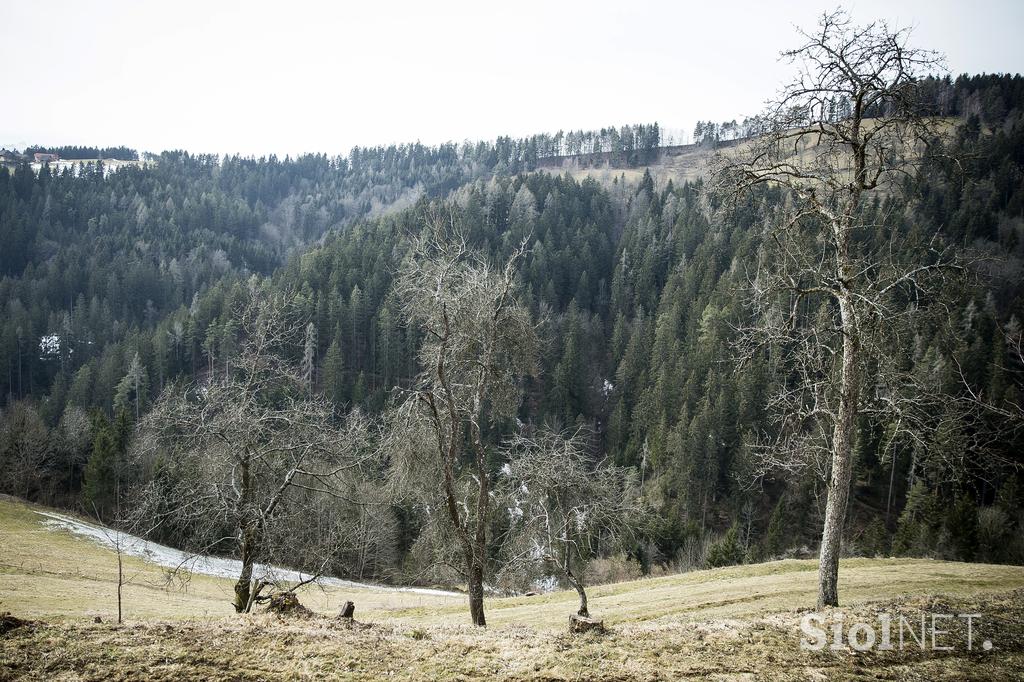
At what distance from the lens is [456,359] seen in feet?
43.4

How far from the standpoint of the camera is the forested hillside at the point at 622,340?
14148mm

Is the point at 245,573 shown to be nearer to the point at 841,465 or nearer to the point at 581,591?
the point at 581,591

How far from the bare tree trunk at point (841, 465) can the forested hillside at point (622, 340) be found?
29.5 inches

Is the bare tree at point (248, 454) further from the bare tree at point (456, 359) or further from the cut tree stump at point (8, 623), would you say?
the cut tree stump at point (8, 623)

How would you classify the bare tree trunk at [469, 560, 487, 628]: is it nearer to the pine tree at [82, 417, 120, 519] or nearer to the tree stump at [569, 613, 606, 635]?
the tree stump at [569, 613, 606, 635]

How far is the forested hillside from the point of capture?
14.1m

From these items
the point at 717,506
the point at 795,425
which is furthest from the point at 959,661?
the point at 717,506

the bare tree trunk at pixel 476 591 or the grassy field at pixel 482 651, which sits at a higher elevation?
the grassy field at pixel 482 651

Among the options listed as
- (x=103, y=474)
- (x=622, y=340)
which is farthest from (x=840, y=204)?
(x=622, y=340)

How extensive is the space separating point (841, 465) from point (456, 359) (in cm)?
813

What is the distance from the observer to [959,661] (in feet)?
23.1

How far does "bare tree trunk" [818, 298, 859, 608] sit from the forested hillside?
0.75 m

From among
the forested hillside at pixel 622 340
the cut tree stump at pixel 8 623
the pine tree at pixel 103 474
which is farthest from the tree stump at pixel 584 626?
the pine tree at pixel 103 474

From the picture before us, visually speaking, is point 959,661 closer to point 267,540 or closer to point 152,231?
point 267,540
